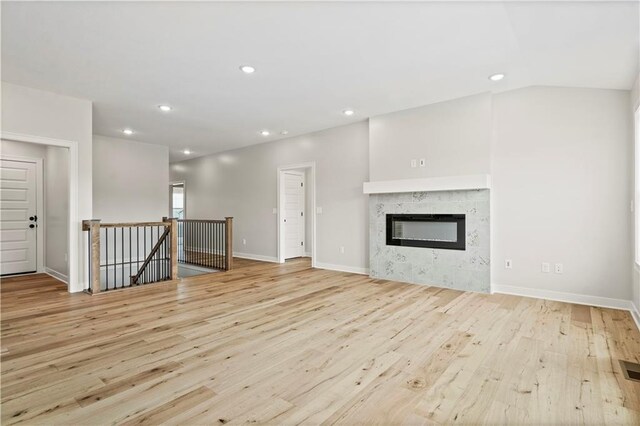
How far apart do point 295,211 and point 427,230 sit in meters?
3.60

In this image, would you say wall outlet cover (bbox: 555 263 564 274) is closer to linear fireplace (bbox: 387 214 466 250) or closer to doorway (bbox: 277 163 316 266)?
linear fireplace (bbox: 387 214 466 250)

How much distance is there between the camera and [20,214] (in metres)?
5.84

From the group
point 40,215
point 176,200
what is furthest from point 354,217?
point 176,200

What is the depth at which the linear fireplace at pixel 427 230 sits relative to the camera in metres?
4.63

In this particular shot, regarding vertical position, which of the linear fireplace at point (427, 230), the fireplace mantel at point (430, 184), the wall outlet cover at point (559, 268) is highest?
the fireplace mantel at point (430, 184)

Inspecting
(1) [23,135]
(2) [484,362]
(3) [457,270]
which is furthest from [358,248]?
(1) [23,135]

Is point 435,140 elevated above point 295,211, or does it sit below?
above

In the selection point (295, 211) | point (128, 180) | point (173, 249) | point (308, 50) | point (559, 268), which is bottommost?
point (559, 268)

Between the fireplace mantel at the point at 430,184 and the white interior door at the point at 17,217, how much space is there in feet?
20.2

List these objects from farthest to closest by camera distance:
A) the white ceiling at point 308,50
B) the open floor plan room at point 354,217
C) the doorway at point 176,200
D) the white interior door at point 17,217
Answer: the doorway at point 176,200 → the white interior door at point 17,217 → the white ceiling at point 308,50 → the open floor plan room at point 354,217

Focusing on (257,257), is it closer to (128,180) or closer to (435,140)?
(128,180)

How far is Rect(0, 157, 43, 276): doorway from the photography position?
18.6 ft

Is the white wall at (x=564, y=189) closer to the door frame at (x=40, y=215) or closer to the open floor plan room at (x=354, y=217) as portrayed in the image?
the open floor plan room at (x=354, y=217)

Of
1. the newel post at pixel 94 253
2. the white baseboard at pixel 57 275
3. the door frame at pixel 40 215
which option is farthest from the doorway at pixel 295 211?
the door frame at pixel 40 215
